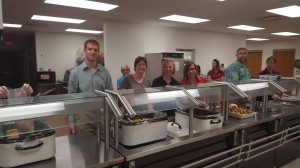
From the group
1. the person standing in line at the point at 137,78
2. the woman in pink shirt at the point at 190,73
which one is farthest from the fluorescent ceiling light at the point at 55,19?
the woman in pink shirt at the point at 190,73

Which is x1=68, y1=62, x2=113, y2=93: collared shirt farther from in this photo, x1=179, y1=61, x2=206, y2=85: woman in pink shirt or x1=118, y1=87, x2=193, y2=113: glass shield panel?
x1=179, y1=61, x2=206, y2=85: woman in pink shirt

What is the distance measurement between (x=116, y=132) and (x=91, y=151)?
7.3 inches

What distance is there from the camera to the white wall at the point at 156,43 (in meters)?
4.88

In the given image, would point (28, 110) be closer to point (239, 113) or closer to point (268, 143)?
point (239, 113)

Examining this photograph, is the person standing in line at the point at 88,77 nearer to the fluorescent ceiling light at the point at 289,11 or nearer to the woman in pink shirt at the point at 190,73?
the woman in pink shirt at the point at 190,73

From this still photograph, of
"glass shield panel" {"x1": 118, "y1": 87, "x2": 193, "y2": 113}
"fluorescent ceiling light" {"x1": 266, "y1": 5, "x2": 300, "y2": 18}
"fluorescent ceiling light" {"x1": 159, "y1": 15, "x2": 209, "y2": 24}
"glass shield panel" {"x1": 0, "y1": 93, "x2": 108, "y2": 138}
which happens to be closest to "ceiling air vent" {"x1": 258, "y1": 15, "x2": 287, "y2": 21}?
"fluorescent ceiling light" {"x1": 266, "y1": 5, "x2": 300, "y2": 18}

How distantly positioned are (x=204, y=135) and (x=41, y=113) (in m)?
1.10

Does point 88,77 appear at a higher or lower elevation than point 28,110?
higher

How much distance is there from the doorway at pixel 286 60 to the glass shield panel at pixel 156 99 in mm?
9714

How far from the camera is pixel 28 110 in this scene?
1.08 m

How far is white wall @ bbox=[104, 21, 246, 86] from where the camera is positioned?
4879 millimetres

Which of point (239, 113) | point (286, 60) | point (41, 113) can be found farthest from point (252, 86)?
point (286, 60)

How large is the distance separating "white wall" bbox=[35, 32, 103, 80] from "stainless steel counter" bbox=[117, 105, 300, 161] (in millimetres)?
5930

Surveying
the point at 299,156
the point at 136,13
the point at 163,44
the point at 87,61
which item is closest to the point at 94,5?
the point at 136,13
